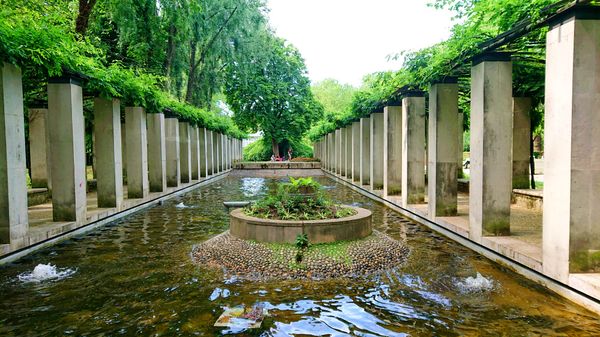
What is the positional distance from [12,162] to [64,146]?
2239mm

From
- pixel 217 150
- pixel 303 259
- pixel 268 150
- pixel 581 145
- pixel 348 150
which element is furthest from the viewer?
pixel 268 150

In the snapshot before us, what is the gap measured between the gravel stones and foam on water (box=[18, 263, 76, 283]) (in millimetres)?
2080

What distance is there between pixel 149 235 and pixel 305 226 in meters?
4.25

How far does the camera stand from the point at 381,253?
7.41m

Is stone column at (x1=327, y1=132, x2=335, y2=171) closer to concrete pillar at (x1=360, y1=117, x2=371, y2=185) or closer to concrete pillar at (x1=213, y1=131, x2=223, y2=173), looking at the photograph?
concrete pillar at (x1=213, y1=131, x2=223, y2=173)

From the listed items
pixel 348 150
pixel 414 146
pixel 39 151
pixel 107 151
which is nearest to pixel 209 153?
pixel 348 150

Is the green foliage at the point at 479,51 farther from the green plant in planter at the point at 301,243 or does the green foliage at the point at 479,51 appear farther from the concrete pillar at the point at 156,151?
the concrete pillar at the point at 156,151

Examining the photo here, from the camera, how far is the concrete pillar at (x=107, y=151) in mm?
12083

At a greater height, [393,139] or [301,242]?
[393,139]

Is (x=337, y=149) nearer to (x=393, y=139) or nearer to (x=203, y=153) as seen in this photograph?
(x=203, y=153)

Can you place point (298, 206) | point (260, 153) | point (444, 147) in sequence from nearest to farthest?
point (298, 206)
point (444, 147)
point (260, 153)

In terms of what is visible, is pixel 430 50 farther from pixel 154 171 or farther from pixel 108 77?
pixel 154 171

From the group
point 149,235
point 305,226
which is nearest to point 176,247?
point 149,235

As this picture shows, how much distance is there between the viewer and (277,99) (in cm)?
4044
